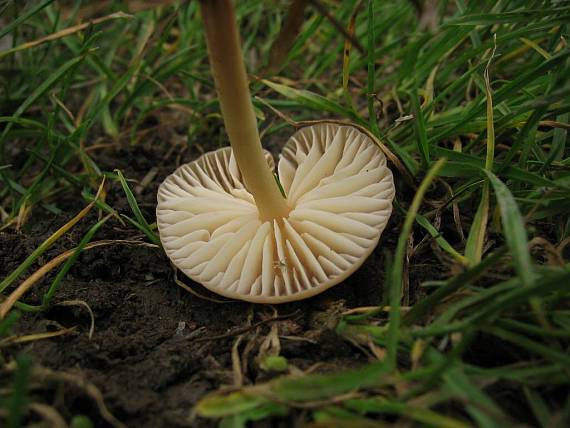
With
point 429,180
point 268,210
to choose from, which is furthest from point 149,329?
point 429,180

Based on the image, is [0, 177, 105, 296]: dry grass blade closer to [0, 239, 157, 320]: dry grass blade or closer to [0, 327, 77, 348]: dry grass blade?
[0, 239, 157, 320]: dry grass blade

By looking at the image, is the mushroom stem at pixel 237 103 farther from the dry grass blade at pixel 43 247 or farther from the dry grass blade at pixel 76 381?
the dry grass blade at pixel 76 381

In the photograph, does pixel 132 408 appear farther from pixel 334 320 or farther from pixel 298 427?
pixel 334 320

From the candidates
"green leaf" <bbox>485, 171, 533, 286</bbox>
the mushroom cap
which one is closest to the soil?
the mushroom cap

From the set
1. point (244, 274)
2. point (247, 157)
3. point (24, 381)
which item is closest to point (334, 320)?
point (244, 274)

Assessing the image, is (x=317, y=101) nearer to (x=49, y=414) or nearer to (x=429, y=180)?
(x=429, y=180)

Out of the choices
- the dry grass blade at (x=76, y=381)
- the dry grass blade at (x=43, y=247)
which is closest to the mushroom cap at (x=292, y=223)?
the dry grass blade at (x=43, y=247)
